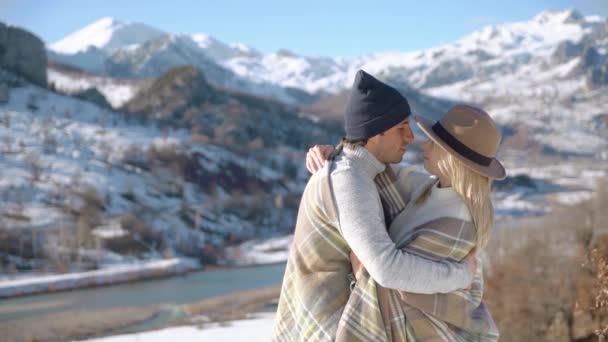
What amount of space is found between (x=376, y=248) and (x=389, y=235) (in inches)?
9.1

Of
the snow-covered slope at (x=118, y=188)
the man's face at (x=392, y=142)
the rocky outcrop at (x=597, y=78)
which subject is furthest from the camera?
the rocky outcrop at (x=597, y=78)

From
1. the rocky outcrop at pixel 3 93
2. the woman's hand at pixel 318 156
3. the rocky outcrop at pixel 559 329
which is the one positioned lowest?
the rocky outcrop at pixel 559 329

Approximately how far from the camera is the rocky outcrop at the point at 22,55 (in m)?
67.3

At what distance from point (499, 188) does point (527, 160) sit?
43798mm

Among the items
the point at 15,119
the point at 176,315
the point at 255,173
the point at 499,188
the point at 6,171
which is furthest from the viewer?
the point at 499,188

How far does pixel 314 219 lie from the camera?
6.98ft

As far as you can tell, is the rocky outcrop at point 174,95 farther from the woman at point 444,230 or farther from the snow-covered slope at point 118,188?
the woman at point 444,230

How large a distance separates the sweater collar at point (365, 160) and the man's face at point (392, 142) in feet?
0.15

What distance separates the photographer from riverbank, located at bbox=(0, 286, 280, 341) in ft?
58.7

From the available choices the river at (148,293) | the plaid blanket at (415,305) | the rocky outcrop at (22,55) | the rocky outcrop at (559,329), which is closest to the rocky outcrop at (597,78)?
the rocky outcrop at (22,55)

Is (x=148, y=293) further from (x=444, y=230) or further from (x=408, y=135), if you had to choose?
(x=444, y=230)

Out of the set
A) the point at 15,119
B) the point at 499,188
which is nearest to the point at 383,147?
the point at 15,119

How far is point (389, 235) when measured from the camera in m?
2.20

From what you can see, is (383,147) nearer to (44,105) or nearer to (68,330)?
(68,330)
